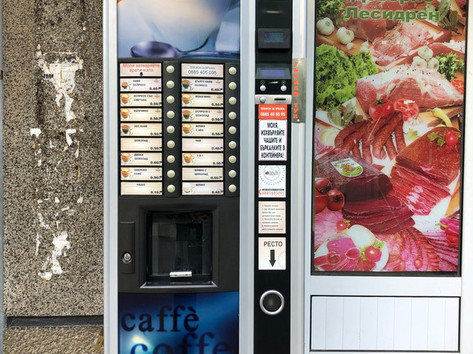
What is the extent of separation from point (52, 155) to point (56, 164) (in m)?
0.06

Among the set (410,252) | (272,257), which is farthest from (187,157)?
(410,252)

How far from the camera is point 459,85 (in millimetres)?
2314

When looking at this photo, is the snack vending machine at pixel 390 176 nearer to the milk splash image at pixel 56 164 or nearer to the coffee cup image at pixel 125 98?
the coffee cup image at pixel 125 98

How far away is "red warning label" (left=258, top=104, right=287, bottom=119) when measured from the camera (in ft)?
5.82

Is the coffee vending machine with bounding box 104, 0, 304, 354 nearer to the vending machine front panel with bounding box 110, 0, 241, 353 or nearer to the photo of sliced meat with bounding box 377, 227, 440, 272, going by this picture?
the vending machine front panel with bounding box 110, 0, 241, 353

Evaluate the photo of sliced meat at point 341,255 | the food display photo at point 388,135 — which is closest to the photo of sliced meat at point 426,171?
the food display photo at point 388,135

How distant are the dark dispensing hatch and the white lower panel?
805 millimetres

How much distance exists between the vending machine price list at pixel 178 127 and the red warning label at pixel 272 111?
10cm

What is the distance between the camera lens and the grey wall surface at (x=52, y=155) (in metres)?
2.46

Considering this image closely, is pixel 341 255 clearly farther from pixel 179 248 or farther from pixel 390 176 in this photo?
pixel 179 248

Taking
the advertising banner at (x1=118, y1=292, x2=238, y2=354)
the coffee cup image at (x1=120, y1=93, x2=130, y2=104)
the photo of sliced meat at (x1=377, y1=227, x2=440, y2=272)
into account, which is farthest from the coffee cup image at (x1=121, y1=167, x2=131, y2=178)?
the photo of sliced meat at (x1=377, y1=227, x2=440, y2=272)

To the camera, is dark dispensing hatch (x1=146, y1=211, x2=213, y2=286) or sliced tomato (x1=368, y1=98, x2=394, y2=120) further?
sliced tomato (x1=368, y1=98, x2=394, y2=120)

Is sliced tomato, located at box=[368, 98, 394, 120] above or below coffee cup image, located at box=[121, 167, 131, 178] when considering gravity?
above

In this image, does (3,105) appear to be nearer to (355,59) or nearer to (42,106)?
(42,106)
